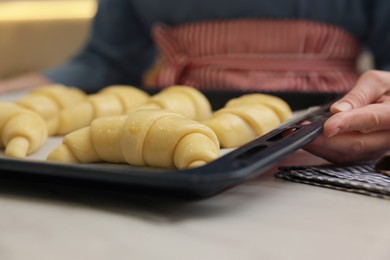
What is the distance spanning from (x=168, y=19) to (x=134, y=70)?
0.23 meters

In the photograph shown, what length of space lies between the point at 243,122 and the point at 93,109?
0.24m

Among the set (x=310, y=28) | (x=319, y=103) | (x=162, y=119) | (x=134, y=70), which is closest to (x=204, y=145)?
(x=162, y=119)

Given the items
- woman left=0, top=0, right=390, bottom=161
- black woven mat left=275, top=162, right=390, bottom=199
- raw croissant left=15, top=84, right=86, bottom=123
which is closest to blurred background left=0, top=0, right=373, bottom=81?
woman left=0, top=0, right=390, bottom=161

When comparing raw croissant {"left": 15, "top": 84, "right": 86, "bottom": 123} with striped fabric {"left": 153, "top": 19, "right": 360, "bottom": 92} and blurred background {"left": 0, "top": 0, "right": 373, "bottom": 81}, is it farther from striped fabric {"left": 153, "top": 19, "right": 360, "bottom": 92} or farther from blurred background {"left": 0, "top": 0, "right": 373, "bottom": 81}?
blurred background {"left": 0, "top": 0, "right": 373, "bottom": 81}

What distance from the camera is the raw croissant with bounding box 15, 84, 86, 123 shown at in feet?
2.88

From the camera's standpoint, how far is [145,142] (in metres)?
0.62

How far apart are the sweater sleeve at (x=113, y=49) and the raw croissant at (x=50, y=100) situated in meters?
0.33

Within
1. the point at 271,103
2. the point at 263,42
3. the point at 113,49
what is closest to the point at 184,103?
the point at 271,103

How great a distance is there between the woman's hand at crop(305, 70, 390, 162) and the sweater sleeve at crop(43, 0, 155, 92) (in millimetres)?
707

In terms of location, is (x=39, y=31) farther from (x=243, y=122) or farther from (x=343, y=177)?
(x=343, y=177)

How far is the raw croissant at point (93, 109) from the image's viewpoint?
845mm

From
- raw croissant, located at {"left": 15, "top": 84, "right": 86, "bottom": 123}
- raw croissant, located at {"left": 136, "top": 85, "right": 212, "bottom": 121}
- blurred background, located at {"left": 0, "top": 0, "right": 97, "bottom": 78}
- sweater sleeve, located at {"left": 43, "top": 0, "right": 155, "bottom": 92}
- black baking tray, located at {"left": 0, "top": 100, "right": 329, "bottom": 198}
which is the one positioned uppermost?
black baking tray, located at {"left": 0, "top": 100, "right": 329, "bottom": 198}

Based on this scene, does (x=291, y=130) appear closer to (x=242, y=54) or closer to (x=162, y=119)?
(x=162, y=119)

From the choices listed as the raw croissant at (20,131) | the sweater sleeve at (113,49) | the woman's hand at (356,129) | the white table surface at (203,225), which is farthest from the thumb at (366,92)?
the sweater sleeve at (113,49)
